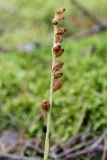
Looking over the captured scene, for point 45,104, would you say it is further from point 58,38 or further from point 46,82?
point 46,82

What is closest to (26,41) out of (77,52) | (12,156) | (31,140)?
(77,52)

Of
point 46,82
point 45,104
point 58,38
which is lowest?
point 46,82

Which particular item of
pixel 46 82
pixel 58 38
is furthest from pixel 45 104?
pixel 46 82

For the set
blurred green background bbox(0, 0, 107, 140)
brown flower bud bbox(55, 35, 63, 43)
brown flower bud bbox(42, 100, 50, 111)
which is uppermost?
brown flower bud bbox(55, 35, 63, 43)

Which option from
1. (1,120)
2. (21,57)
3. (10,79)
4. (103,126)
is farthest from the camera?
(21,57)

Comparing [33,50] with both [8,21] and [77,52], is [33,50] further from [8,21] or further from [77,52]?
[8,21]

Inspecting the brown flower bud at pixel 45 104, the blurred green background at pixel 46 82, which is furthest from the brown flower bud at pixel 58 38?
the blurred green background at pixel 46 82

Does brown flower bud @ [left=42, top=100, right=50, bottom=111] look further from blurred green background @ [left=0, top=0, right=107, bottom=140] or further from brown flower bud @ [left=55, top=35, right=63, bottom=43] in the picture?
blurred green background @ [left=0, top=0, right=107, bottom=140]

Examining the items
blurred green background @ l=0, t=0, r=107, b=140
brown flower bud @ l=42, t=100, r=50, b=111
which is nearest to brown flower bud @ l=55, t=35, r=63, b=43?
brown flower bud @ l=42, t=100, r=50, b=111

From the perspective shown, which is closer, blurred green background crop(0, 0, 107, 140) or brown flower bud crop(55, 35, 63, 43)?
brown flower bud crop(55, 35, 63, 43)
